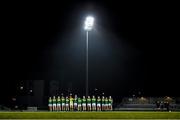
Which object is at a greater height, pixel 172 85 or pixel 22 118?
pixel 172 85

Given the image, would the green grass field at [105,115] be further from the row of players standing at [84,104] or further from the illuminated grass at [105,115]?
the row of players standing at [84,104]

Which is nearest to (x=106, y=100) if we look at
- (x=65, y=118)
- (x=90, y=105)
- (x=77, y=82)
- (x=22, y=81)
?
(x=90, y=105)

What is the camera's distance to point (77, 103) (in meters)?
21.7

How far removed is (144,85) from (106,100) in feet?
143

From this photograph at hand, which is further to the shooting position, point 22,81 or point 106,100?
point 22,81

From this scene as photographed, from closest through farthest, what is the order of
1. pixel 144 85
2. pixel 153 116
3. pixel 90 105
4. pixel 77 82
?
pixel 153 116
pixel 90 105
pixel 77 82
pixel 144 85

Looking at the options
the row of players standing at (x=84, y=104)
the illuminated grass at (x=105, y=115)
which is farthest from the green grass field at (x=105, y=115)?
the row of players standing at (x=84, y=104)

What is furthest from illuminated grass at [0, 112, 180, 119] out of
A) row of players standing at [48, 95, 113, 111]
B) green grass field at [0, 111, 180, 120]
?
row of players standing at [48, 95, 113, 111]

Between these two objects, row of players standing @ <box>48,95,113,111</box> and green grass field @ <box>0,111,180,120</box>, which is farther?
row of players standing @ <box>48,95,113,111</box>

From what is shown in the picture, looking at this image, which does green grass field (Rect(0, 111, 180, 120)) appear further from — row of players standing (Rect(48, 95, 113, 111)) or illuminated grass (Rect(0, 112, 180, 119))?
row of players standing (Rect(48, 95, 113, 111))

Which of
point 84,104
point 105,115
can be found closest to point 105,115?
point 105,115

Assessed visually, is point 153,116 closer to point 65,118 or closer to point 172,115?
point 172,115

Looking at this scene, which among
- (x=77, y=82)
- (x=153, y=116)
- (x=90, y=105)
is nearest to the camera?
(x=153, y=116)

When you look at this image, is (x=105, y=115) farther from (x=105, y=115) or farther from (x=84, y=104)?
(x=84, y=104)
